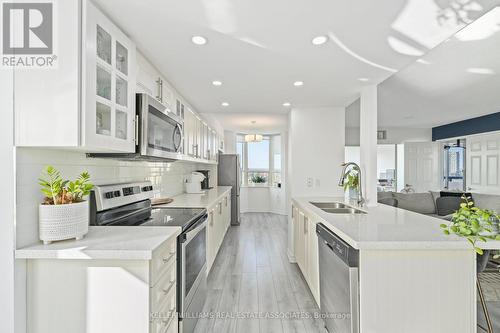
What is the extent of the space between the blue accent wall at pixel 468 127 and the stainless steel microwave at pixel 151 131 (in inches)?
253

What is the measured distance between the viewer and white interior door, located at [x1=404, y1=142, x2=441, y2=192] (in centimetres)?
670

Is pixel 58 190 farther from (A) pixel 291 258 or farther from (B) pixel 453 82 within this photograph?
(B) pixel 453 82

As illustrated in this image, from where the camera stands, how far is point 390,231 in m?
1.68

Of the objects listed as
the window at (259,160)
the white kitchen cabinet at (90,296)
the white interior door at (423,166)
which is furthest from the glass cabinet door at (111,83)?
the white interior door at (423,166)

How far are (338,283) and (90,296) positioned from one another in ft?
4.86

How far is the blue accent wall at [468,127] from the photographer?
5.26m

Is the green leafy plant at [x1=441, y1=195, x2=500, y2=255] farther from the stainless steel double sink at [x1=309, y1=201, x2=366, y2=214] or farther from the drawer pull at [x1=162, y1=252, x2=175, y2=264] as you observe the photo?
the drawer pull at [x1=162, y1=252, x2=175, y2=264]

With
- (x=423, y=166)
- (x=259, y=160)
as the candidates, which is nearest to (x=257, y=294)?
(x=259, y=160)

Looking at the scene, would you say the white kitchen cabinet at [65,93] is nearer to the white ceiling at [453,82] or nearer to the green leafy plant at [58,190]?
the green leafy plant at [58,190]

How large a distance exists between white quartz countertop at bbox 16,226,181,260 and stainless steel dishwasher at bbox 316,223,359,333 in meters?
1.10

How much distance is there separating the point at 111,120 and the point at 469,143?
23.6ft

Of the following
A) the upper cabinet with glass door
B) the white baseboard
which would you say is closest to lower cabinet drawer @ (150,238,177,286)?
the upper cabinet with glass door

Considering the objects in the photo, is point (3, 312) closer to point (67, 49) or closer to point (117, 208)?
point (117, 208)

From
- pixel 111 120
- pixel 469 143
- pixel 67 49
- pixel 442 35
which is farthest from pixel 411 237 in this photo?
→ pixel 469 143
